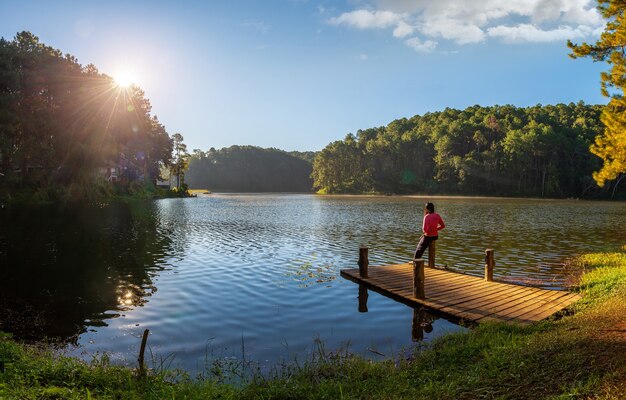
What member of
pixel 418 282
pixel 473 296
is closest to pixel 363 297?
pixel 418 282

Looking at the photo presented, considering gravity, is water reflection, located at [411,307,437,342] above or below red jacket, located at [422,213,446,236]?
below

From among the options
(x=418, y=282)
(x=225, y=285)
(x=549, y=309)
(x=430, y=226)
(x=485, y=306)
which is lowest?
(x=225, y=285)

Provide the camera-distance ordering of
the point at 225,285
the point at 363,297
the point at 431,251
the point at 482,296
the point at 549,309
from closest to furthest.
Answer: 1. the point at 549,309
2. the point at 482,296
3. the point at 363,297
4. the point at 225,285
5. the point at 431,251

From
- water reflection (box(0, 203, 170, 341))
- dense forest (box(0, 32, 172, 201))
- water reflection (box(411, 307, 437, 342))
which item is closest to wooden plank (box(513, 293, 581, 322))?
water reflection (box(411, 307, 437, 342))

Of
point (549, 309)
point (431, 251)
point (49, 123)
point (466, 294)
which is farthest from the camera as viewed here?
point (49, 123)

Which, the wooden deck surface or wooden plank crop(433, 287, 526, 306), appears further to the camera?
wooden plank crop(433, 287, 526, 306)

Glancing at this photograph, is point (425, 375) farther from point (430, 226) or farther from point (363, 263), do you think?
point (430, 226)

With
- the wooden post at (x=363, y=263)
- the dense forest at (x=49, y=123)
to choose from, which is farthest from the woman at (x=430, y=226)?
the dense forest at (x=49, y=123)

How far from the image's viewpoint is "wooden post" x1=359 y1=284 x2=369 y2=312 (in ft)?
38.0

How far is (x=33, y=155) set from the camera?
50125mm

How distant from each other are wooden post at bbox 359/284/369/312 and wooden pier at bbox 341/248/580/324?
207 mm

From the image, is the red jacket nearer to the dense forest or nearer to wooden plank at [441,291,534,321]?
wooden plank at [441,291,534,321]

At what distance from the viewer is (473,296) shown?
452 inches

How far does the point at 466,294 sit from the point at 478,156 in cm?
11169
